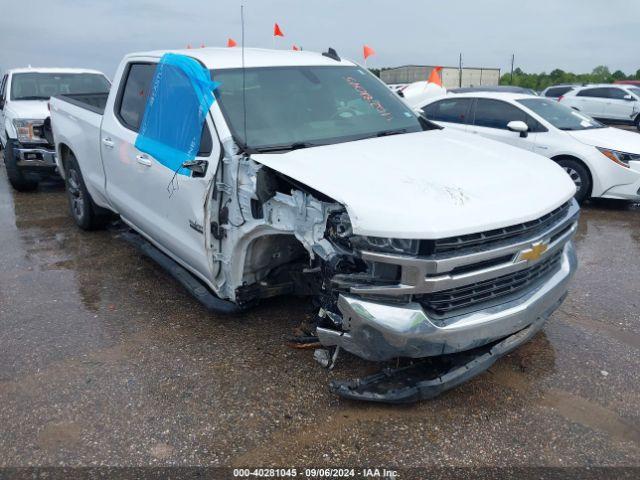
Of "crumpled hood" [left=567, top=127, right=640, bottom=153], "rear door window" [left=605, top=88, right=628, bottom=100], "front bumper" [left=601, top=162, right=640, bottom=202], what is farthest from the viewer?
"rear door window" [left=605, top=88, right=628, bottom=100]

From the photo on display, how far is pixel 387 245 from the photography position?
8.45ft

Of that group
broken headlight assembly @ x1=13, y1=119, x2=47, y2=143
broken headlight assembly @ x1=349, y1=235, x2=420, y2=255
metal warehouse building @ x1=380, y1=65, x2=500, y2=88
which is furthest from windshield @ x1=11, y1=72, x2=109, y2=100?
metal warehouse building @ x1=380, y1=65, x2=500, y2=88

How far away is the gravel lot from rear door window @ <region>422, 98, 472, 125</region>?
446 cm

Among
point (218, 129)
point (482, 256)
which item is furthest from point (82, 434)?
point (482, 256)

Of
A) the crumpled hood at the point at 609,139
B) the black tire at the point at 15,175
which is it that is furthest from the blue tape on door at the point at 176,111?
the crumpled hood at the point at 609,139

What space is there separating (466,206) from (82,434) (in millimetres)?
2295

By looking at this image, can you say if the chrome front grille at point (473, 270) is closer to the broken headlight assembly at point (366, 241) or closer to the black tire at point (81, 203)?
the broken headlight assembly at point (366, 241)

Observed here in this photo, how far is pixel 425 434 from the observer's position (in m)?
2.82

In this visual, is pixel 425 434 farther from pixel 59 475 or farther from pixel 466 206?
pixel 59 475

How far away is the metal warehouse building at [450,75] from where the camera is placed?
33.2 meters

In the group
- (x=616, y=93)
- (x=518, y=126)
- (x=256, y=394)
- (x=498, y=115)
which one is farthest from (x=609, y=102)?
(x=256, y=394)

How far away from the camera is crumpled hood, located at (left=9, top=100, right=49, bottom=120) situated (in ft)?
25.6

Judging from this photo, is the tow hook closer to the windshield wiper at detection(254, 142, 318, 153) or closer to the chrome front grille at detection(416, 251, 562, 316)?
the chrome front grille at detection(416, 251, 562, 316)

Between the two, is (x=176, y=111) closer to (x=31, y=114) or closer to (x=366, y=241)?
(x=366, y=241)
